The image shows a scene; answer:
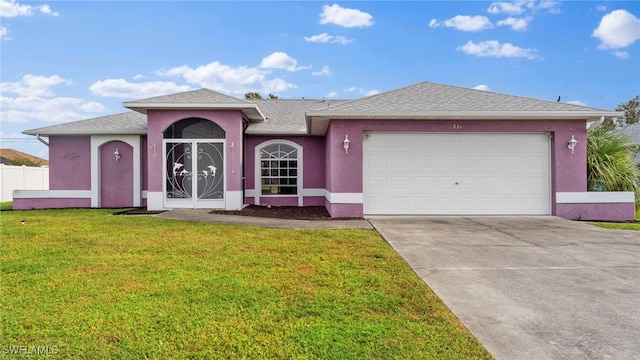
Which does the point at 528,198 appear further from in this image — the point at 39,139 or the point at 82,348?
the point at 39,139

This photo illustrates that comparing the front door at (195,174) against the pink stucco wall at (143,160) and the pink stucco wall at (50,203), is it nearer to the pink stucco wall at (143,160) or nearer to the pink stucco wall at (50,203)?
the pink stucco wall at (143,160)

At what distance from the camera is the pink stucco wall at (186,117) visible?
11500 millimetres

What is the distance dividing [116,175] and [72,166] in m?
1.82

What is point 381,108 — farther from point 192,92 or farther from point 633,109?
point 633,109

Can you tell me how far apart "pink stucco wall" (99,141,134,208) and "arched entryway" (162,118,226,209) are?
2.85m

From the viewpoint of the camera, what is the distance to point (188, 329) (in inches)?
117

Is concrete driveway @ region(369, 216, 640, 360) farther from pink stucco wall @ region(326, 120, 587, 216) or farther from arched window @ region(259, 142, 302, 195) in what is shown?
arched window @ region(259, 142, 302, 195)

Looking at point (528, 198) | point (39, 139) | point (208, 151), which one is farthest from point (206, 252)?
point (39, 139)

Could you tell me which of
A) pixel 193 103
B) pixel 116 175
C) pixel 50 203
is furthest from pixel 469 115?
pixel 50 203

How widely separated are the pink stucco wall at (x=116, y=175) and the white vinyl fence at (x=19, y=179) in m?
10.2

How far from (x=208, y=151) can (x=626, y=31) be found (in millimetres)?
19513

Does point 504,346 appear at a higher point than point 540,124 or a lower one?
lower

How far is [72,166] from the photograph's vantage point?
13.8 m

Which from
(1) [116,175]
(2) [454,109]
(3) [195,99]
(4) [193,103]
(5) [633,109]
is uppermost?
(5) [633,109]
